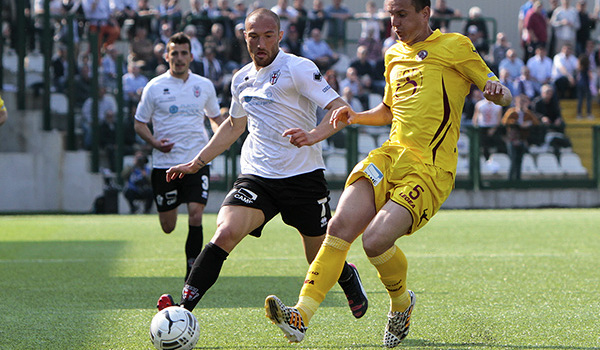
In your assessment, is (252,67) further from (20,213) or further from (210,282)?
(20,213)

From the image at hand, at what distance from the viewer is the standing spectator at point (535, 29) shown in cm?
2350

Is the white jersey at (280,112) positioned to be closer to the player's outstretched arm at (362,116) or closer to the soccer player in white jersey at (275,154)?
the soccer player in white jersey at (275,154)

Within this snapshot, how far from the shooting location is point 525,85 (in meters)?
21.3

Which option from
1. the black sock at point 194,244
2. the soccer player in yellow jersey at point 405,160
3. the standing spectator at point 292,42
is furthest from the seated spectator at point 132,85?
the soccer player in yellow jersey at point 405,160

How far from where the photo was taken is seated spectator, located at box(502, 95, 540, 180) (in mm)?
19672

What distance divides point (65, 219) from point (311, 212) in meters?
12.1

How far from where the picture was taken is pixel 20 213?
19484 millimetres

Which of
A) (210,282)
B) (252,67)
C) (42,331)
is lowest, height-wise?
(42,331)

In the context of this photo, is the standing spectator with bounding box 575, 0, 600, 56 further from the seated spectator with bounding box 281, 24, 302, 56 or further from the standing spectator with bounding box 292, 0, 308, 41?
the seated spectator with bounding box 281, 24, 302, 56

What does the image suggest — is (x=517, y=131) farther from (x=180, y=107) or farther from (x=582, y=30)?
(x=180, y=107)

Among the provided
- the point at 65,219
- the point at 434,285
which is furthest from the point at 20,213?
the point at 434,285

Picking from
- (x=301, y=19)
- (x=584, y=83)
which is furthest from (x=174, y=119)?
(x=584, y=83)

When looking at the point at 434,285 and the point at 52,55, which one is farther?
the point at 52,55

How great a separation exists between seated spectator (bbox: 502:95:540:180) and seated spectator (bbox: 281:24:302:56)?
481 centimetres
